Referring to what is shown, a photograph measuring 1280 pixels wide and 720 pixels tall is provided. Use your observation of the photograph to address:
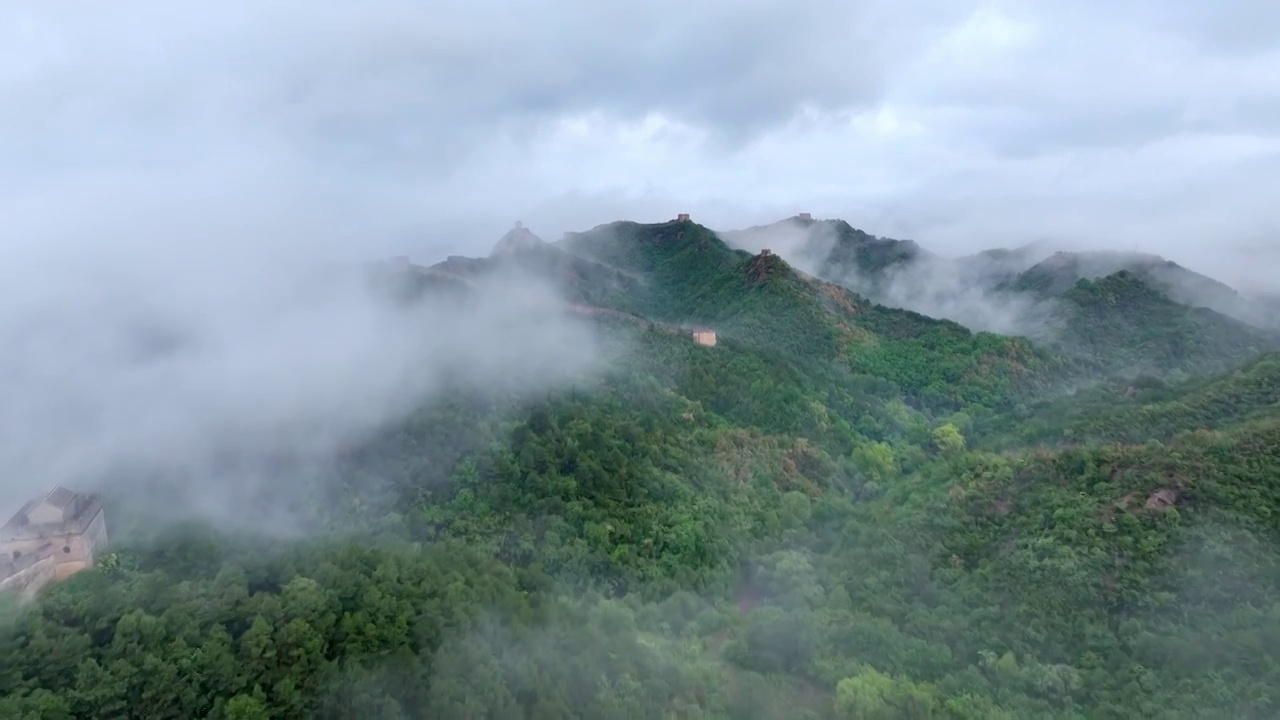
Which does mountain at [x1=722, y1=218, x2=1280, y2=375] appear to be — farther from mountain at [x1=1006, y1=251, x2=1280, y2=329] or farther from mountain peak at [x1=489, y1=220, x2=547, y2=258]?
mountain peak at [x1=489, y1=220, x2=547, y2=258]

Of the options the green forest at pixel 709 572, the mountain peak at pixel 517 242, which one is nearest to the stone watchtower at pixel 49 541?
the green forest at pixel 709 572

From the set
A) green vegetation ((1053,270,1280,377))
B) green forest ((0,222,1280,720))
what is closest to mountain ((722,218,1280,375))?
green vegetation ((1053,270,1280,377))

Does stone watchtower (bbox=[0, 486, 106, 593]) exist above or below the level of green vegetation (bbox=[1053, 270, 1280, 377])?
below

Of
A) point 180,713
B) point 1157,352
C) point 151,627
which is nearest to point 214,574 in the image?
point 151,627

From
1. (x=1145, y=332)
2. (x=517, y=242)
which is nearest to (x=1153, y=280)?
(x=1145, y=332)

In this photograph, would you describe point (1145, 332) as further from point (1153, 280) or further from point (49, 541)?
point (49, 541)

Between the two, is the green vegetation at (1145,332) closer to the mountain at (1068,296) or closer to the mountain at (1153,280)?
the mountain at (1068,296)
